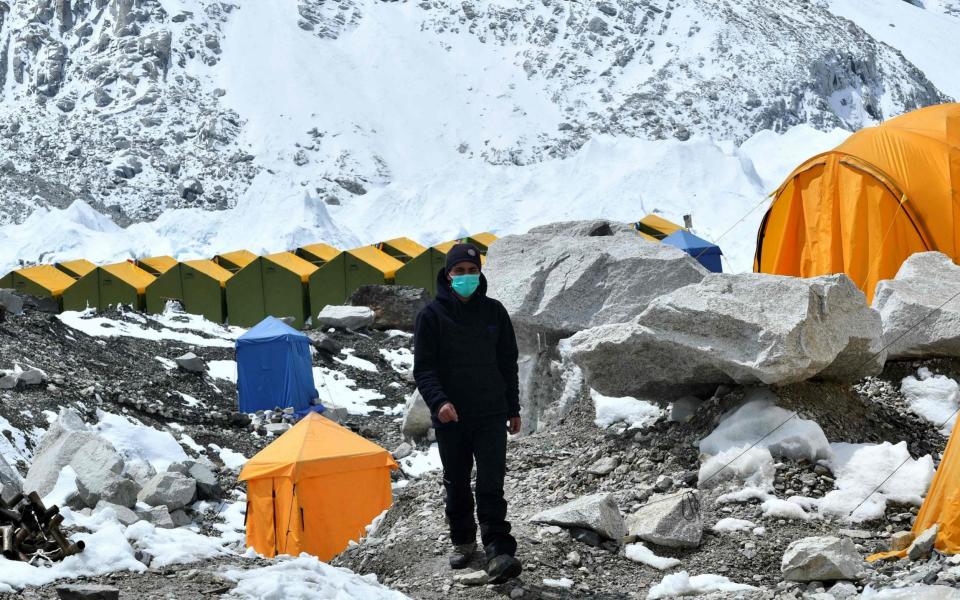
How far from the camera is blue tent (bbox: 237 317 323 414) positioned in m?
18.1

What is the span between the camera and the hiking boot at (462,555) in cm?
511

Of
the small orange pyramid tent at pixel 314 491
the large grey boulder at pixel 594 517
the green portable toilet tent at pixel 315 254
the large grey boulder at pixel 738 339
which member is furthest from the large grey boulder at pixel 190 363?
the large grey boulder at pixel 594 517

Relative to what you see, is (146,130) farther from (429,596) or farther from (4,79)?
(429,596)

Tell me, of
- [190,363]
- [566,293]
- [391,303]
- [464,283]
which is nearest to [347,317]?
[391,303]

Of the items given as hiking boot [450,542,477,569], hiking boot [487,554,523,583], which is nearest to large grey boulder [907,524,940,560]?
hiking boot [487,554,523,583]

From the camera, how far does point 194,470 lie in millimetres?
12766

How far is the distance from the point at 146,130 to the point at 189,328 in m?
52.6

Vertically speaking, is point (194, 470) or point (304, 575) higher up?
point (304, 575)

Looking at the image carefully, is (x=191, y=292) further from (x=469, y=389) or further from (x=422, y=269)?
(x=469, y=389)

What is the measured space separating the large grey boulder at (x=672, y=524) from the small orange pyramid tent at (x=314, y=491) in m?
5.24

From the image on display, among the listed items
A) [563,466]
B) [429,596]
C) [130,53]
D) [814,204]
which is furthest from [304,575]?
[130,53]

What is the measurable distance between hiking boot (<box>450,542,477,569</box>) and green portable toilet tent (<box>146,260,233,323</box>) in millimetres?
23333

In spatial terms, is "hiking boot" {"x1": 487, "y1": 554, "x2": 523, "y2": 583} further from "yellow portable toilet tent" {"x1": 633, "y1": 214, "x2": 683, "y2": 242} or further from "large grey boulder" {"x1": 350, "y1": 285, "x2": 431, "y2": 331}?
"yellow portable toilet tent" {"x1": 633, "y1": 214, "x2": 683, "y2": 242}

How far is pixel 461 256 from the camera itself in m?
4.99
